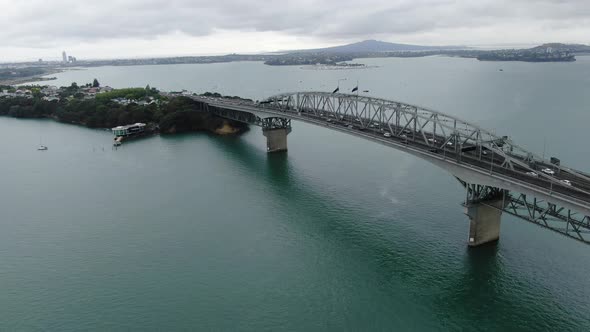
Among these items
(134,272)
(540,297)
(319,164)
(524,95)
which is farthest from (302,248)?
(524,95)

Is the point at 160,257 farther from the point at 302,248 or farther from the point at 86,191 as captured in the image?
the point at 86,191

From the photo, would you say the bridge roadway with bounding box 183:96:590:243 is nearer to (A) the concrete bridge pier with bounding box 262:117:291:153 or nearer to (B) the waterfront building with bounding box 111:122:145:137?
(A) the concrete bridge pier with bounding box 262:117:291:153

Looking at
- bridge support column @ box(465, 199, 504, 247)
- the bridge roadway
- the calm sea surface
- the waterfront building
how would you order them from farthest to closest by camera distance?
the waterfront building → bridge support column @ box(465, 199, 504, 247) → the calm sea surface → the bridge roadway

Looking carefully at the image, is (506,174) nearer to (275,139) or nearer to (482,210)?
(482,210)

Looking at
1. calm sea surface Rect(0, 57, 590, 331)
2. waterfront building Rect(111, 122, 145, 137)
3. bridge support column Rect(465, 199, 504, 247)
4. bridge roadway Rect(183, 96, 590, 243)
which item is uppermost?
bridge roadway Rect(183, 96, 590, 243)

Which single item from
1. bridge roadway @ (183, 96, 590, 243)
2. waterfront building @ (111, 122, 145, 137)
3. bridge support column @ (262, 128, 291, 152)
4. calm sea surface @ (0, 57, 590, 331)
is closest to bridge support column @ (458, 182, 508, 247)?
bridge roadway @ (183, 96, 590, 243)
